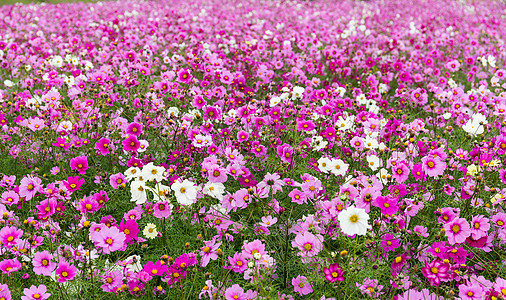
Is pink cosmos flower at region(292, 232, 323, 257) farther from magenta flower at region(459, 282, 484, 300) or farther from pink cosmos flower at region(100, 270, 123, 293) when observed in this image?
pink cosmos flower at region(100, 270, 123, 293)

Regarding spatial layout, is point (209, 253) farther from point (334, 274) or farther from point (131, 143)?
point (131, 143)

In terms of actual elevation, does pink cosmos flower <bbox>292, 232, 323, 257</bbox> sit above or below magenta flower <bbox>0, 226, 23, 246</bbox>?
below

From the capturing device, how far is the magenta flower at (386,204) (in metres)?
2.03

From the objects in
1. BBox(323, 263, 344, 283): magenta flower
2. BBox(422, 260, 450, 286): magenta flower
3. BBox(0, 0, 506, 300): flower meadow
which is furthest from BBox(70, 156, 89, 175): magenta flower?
BBox(422, 260, 450, 286): magenta flower

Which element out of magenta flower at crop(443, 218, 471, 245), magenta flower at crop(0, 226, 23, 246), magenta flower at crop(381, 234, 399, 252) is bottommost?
magenta flower at crop(381, 234, 399, 252)

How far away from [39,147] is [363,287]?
2.94 meters

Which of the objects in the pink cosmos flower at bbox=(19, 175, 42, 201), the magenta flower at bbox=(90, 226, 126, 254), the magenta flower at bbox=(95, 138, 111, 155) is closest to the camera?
the magenta flower at bbox=(90, 226, 126, 254)

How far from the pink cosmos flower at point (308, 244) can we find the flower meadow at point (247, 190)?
11mm

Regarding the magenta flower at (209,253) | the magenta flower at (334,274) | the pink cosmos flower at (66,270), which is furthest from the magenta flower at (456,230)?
the pink cosmos flower at (66,270)

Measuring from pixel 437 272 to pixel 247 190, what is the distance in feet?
3.61

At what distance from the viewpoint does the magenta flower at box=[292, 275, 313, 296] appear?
2.06 m

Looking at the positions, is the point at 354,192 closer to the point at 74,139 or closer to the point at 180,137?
the point at 180,137

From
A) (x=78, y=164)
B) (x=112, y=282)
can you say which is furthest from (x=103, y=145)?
(x=112, y=282)

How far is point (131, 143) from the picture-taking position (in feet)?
9.21
